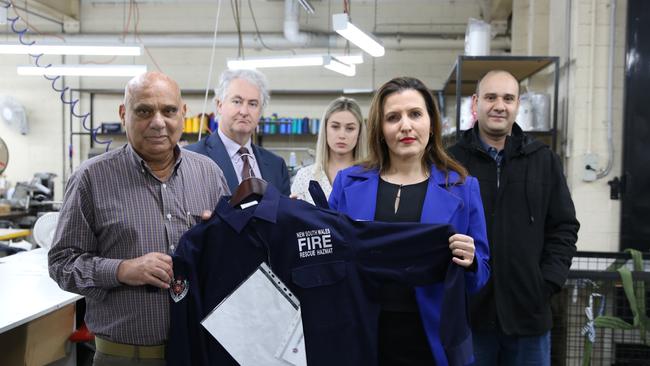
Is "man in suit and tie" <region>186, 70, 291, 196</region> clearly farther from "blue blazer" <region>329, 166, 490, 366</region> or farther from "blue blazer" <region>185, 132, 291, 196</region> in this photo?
"blue blazer" <region>329, 166, 490, 366</region>

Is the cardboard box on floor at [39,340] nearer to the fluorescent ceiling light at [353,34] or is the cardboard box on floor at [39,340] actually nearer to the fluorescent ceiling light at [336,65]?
the fluorescent ceiling light at [353,34]

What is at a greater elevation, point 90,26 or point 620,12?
point 90,26

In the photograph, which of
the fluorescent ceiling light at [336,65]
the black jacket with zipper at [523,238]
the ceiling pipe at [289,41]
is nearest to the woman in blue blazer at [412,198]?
the black jacket with zipper at [523,238]

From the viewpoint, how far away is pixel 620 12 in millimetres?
3539

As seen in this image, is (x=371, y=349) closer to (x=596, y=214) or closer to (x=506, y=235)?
(x=506, y=235)

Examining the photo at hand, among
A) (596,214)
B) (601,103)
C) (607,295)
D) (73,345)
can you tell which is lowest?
(73,345)

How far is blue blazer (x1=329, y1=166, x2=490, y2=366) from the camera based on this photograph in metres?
1.50

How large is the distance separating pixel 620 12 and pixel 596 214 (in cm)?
141

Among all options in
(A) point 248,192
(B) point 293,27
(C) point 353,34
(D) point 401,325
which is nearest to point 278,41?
(B) point 293,27

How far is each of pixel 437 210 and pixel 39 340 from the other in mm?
2414

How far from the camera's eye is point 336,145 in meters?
2.43

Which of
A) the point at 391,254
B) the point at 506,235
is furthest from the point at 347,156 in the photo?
the point at 391,254

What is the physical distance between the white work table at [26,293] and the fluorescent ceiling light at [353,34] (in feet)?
7.95

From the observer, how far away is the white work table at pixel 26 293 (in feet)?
7.91
